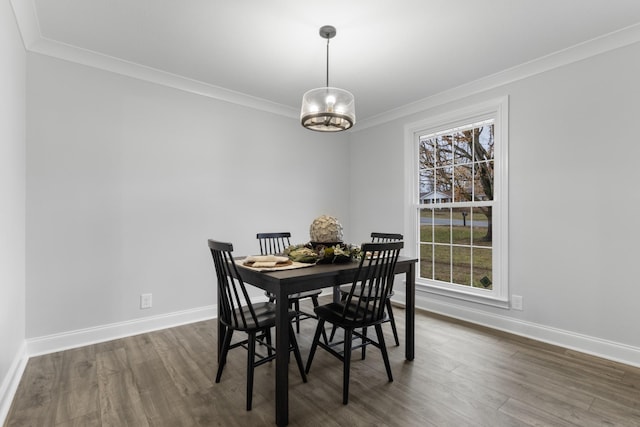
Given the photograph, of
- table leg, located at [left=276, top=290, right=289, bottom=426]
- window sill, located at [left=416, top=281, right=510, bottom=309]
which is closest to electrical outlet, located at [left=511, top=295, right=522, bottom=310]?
window sill, located at [left=416, top=281, right=510, bottom=309]

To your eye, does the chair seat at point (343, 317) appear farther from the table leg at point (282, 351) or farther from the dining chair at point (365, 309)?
the table leg at point (282, 351)

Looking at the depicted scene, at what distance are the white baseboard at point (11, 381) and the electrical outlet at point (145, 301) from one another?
841 millimetres

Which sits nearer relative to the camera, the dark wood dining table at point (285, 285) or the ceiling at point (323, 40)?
the dark wood dining table at point (285, 285)

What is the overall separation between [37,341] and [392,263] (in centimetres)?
286

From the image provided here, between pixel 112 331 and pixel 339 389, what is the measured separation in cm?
216

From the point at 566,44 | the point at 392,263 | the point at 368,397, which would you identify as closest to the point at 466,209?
the point at 566,44

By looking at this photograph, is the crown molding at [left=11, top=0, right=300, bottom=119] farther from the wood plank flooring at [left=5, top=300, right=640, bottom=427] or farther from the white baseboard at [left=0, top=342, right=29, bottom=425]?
the wood plank flooring at [left=5, top=300, right=640, bottom=427]

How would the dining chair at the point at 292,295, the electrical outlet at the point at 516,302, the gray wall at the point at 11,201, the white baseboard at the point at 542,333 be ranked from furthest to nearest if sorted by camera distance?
the electrical outlet at the point at 516,302, the dining chair at the point at 292,295, the white baseboard at the point at 542,333, the gray wall at the point at 11,201

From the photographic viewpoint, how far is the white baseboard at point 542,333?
2457 millimetres

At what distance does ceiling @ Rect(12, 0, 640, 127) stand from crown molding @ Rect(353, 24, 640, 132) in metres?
0.05

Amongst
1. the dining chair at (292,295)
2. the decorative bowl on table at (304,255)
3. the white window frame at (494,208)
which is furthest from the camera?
the white window frame at (494,208)

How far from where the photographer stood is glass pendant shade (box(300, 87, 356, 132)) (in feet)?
7.41

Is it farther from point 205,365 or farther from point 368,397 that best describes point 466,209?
point 205,365

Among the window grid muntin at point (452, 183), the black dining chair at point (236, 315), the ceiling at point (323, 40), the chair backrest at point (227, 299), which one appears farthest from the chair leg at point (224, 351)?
the window grid muntin at point (452, 183)
